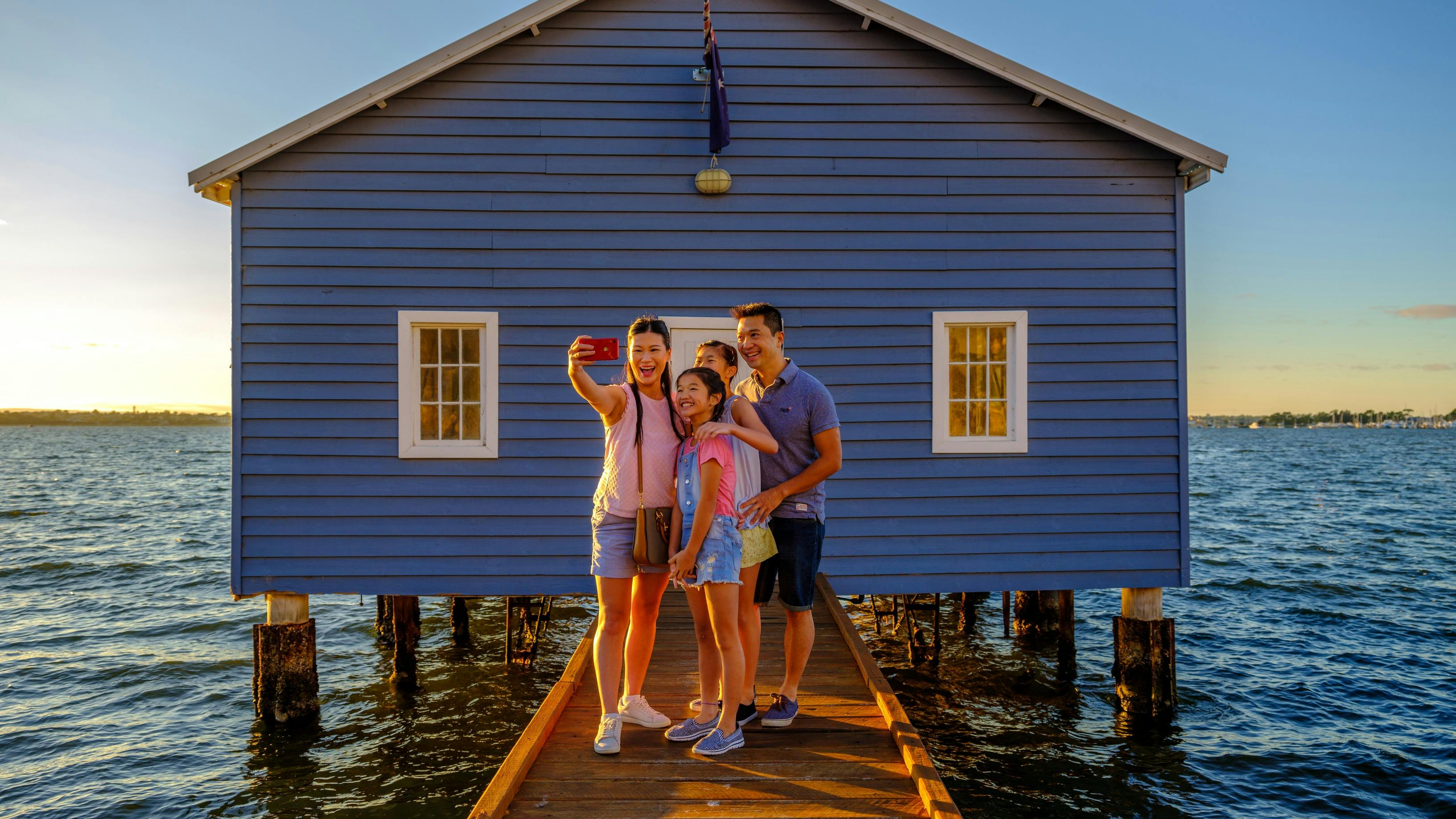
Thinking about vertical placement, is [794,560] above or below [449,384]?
below

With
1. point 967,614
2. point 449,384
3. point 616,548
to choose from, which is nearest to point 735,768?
point 616,548

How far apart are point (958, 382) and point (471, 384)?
160 inches

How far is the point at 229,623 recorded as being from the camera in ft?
42.0

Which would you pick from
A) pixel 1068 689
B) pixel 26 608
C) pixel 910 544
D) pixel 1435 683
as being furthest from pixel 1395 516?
pixel 26 608

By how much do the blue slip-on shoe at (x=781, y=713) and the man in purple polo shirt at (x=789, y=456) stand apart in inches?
18.6

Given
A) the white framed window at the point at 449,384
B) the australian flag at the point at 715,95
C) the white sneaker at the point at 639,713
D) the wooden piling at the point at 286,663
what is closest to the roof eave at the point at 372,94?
the australian flag at the point at 715,95

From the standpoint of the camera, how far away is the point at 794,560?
3629mm

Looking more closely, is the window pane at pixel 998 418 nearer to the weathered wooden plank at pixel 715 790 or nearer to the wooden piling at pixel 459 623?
the weathered wooden plank at pixel 715 790

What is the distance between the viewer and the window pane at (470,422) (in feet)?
22.4

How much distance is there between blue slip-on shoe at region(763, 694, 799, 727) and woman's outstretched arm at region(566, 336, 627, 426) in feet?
5.32

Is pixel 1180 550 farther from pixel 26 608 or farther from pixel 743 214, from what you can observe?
pixel 26 608

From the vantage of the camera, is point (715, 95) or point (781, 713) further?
point (715, 95)

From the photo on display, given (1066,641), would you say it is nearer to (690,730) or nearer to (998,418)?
(998,418)

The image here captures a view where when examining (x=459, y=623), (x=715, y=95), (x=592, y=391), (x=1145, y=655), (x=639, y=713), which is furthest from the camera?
(x=459, y=623)
